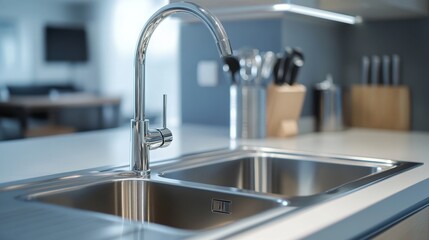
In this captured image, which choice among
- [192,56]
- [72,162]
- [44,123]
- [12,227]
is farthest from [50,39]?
[12,227]

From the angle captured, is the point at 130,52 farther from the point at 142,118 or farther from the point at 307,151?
the point at 142,118

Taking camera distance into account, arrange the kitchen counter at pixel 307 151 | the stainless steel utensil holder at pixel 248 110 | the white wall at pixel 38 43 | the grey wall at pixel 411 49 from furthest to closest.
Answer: the white wall at pixel 38 43
the grey wall at pixel 411 49
the stainless steel utensil holder at pixel 248 110
the kitchen counter at pixel 307 151

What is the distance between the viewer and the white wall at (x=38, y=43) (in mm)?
7758

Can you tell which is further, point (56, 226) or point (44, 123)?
point (44, 123)

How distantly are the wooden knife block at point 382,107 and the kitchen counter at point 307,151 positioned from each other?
9cm

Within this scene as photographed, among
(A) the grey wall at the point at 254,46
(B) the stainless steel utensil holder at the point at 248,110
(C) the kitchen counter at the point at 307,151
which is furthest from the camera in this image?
(A) the grey wall at the point at 254,46

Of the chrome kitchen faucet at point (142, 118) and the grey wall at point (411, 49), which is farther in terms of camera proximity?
the grey wall at point (411, 49)

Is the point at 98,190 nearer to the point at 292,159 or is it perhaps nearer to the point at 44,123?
the point at 292,159

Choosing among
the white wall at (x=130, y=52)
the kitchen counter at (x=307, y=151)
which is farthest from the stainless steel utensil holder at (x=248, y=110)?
the white wall at (x=130, y=52)

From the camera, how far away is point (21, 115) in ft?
19.3

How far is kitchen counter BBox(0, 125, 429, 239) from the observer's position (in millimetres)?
833

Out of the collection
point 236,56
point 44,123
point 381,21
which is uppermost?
point 381,21

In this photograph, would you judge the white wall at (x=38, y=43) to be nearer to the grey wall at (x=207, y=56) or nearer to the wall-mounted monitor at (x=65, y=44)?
the wall-mounted monitor at (x=65, y=44)

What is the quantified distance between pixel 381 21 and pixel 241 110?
0.78 meters
